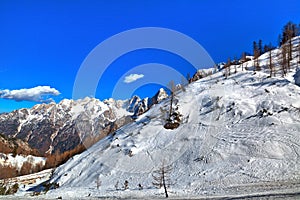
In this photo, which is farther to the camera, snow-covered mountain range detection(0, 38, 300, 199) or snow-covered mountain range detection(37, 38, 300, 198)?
snow-covered mountain range detection(37, 38, 300, 198)

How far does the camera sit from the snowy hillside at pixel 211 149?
2475 cm

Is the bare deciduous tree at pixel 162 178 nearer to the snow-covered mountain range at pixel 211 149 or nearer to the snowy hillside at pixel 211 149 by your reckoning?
the snow-covered mountain range at pixel 211 149

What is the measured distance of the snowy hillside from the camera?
81.2 ft

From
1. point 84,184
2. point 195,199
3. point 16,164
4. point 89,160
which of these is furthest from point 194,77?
point 16,164

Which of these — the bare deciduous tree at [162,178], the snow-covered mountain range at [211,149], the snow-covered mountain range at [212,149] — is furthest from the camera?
the bare deciduous tree at [162,178]

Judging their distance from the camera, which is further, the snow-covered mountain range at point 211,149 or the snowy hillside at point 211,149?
the snowy hillside at point 211,149

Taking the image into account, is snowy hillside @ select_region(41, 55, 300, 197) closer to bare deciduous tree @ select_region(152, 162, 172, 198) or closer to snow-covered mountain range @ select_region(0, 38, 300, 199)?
snow-covered mountain range @ select_region(0, 38, 300, 199)

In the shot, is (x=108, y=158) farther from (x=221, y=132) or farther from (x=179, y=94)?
(x=179, y=94)

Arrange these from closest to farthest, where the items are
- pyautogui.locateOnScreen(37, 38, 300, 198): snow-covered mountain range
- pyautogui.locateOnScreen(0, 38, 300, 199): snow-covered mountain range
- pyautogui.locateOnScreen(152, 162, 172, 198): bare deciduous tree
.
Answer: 1. pyautogui.locateOnScreen(0, 38, 300, 199): snow-covered mountain range
2. pyautogui.locateOnScreen(37, 38, 300, 198): snow-covered mountain range
3. pyautogui.locateOnScreen(152, 162, 172, 198): bare deciduous tree

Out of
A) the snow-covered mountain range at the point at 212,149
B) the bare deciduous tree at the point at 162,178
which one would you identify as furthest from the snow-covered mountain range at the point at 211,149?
the bare deciduous tree at the point at 162,178

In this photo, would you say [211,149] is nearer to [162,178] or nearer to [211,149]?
[211,149]

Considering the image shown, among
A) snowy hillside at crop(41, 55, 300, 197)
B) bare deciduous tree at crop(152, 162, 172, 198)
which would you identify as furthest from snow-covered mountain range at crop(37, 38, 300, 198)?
bare deciduous tree at crop(152, 162, 172, 198)

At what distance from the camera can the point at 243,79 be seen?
53.9m

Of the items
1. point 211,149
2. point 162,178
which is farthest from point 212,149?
point 162,178
